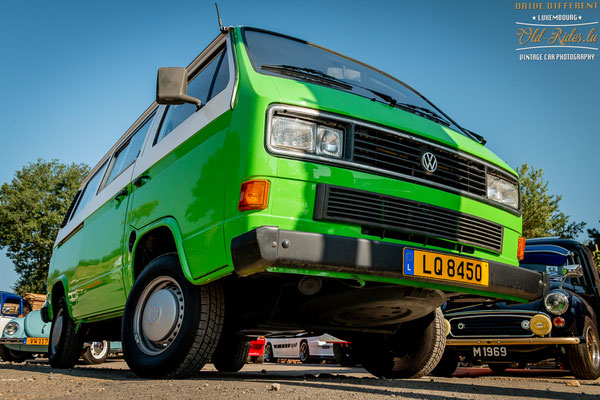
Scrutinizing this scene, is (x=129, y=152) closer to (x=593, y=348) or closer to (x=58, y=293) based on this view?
(x=58, y=293)

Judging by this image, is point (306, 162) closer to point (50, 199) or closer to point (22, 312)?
point (22, 312)

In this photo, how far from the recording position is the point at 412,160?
330 cm

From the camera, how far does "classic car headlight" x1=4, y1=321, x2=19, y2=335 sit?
1177cm

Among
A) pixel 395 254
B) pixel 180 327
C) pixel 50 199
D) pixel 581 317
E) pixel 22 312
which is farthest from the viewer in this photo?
pixel 50 199

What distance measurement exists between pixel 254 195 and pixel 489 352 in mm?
4785

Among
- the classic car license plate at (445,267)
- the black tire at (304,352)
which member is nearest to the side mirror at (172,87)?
the classic car license plate at (445,267)

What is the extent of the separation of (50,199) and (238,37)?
117 ft

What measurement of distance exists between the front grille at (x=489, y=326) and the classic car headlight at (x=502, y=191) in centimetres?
285

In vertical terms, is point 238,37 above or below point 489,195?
above

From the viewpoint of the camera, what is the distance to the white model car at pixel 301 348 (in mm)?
12703

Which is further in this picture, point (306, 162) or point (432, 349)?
point (432, 349)

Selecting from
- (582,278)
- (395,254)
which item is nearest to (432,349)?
(395,254)

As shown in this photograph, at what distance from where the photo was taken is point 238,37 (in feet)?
11.9

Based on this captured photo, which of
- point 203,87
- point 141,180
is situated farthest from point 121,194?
point 203,87
